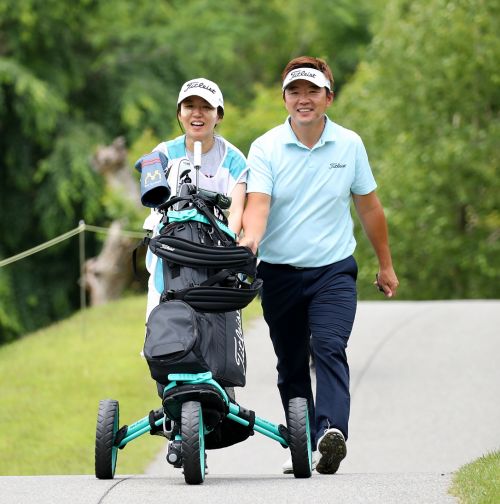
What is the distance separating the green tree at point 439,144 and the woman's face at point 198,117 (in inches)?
987

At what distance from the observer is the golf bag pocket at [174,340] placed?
21.6 feet

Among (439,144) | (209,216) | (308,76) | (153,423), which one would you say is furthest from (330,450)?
(439,144)

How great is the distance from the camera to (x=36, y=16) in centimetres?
2794

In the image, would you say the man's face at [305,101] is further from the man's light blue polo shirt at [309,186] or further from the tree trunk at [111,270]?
the tree trunk at [111,270]

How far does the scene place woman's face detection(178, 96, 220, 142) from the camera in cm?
727

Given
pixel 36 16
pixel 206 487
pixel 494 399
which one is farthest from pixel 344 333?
pixel 36 16

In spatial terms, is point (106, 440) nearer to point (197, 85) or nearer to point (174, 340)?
point (174, 340)

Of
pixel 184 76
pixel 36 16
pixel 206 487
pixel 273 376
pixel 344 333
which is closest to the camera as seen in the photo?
pixel 206 487

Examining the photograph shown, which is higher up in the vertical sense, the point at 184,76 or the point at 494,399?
the point at 184,76

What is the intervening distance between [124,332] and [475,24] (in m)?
19.2

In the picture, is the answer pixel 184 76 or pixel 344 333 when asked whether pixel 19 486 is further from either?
pixel 184 76

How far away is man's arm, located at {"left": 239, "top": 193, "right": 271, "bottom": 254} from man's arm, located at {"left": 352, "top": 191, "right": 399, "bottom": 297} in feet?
1.85

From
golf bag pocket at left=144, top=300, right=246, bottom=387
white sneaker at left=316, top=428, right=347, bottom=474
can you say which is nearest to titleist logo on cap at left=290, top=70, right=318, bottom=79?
golf bag pocket at left=144, top=300, right=246, bottom=387

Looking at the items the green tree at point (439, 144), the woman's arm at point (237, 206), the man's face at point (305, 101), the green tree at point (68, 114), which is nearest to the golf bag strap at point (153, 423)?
the woman's arm at point (237, 206)
